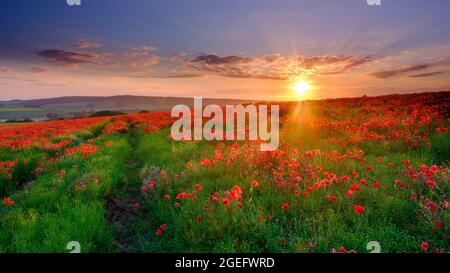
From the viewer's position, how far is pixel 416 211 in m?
3.69

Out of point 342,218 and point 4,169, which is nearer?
point 342,218

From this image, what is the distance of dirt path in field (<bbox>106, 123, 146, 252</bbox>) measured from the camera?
4305mm

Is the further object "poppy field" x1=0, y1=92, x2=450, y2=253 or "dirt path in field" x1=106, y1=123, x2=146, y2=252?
"dirt path in field" x1=106, y1=123, x2=146, y2=252

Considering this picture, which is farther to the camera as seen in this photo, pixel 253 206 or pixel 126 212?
pixel 126 212

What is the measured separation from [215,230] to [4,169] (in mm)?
7010

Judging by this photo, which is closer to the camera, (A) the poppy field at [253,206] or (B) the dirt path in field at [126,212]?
(A) the poppy field at [253,206]

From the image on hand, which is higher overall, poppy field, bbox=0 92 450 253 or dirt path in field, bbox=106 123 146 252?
poppy field, bbox=0 92 450 253

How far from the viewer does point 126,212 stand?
5.41m

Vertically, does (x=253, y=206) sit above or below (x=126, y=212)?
above

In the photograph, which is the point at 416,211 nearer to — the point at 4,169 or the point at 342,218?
the point at 342,218

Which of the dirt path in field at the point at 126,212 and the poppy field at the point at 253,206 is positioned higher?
the poppy field at the point at 253,206

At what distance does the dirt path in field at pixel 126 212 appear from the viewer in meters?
4.30
